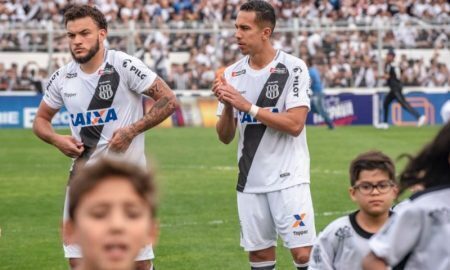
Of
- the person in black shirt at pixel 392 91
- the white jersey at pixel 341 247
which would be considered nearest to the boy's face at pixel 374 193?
the white jersey at pixel 341 247

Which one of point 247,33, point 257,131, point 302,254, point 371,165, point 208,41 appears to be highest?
point 247,33

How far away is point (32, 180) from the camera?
72.9ft

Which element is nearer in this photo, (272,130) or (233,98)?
(233,98)

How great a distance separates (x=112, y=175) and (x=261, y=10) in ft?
19.1

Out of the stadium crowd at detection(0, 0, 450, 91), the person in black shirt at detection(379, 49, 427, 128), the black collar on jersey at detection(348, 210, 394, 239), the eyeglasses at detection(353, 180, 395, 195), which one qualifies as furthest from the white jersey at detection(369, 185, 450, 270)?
the stadium crowd at detection(0, 0, 450, 91)

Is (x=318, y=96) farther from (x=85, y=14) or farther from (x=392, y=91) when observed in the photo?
(x=85, y=14)

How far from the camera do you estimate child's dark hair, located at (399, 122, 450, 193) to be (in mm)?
5715

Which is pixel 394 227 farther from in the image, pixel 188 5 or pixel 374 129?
pixel 188 5

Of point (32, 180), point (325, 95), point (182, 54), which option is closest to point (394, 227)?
point (32, 180)

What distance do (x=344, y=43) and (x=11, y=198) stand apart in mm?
23689

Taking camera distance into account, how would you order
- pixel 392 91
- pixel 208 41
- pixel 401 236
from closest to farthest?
pixel 401 236
pixel 392 91
pixel 208 41

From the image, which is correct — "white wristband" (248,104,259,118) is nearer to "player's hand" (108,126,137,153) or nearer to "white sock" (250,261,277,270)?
"player's hand" (108,126,137,153)

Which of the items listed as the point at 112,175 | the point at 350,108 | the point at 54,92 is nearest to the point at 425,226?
the point at 112,175

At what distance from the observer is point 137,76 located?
9562mm
